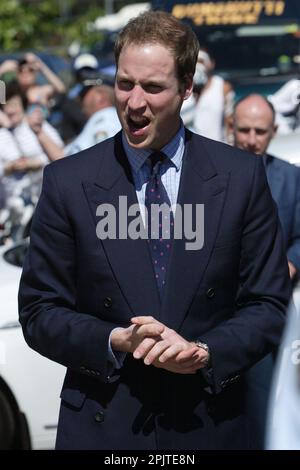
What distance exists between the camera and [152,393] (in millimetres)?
3064

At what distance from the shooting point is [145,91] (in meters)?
2.97

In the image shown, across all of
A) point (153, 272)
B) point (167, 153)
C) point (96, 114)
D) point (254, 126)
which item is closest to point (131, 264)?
point (153, 272)

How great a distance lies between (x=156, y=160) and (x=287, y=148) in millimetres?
2632

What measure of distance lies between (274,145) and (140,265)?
9.27 ft

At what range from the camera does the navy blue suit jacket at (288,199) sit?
481 cm

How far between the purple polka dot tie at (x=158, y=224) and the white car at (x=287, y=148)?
2.41 meters

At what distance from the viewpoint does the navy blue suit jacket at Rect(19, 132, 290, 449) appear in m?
3.04

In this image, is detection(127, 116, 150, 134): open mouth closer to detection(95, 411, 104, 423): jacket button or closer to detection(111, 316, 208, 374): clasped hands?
detection(111, 316, 208, 374): clasped hands

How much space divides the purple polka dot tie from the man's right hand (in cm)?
19

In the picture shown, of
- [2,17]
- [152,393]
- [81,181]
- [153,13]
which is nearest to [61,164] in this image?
[81,181]

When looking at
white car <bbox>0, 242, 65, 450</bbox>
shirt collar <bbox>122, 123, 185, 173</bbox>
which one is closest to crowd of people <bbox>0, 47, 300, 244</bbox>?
white car <bbox>0, 242, 65, 450</bbox>

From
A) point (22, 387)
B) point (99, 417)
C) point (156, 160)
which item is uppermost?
point (156, 160)

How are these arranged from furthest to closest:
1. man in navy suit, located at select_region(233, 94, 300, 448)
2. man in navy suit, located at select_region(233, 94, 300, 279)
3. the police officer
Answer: the police officer
man in navy suit, located at select_region(233, 94, 300, 279)
man in navy suit, located at select_region(233, 94, 300, 448)

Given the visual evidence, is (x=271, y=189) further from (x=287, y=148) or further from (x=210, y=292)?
(x=210, y=292)
